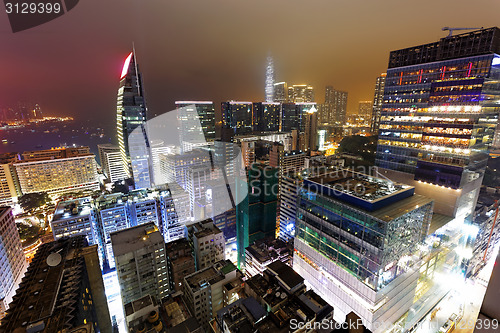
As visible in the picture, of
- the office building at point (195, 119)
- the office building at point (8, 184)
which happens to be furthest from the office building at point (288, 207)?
the office building at point (8, 184)

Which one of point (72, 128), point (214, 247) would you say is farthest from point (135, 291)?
point (72, 128)

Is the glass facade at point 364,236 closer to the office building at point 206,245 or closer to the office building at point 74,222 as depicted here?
the office building at point 206,245

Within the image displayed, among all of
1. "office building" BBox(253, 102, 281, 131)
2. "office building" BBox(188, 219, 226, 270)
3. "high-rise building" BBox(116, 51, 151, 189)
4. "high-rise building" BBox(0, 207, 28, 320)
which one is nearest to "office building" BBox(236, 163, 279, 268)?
"office building" BBox(188, 219, 226, 270)

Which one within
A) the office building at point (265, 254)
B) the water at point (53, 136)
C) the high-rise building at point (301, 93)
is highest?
the high-rise building at point (301, 93)

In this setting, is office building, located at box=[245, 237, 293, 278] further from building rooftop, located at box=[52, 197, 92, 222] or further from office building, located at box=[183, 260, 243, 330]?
building rooftop, located at box=[52, 197, 92, 222]

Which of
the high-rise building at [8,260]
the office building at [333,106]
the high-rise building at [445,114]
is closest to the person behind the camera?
the high-rise building at [8,260]

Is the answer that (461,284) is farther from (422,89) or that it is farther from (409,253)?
(422,89)
